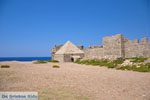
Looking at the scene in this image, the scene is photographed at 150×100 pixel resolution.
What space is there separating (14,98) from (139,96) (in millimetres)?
4161

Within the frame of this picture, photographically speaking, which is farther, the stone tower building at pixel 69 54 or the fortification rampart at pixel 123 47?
the stone tower building at pixel 69 54

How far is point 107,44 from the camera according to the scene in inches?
939

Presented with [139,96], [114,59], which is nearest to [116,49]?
[114,59]

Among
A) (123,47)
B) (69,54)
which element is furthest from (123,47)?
(69,54)

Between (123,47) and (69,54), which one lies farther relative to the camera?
(69,54)

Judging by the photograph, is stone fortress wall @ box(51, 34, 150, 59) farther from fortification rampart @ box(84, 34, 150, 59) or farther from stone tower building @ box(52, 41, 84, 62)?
stone tower building @ box(52, 41, 84, 62)

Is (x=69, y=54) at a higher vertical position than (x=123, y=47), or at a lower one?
lower

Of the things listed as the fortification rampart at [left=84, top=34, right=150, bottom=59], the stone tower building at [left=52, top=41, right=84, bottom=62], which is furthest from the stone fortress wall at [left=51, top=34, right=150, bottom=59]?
the stone tower building at [left=52, top=41, right=84, bottom=62]

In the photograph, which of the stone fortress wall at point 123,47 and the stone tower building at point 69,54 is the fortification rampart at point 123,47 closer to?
the stone fortress wall at point 123,47

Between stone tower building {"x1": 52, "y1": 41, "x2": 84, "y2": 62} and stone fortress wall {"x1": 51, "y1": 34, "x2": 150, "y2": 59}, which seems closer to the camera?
stone fortress wall {"x1": 51, "y1": 34, "x2": 150, "y2": 59}

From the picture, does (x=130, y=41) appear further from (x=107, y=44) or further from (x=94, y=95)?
(x=94, y=95)

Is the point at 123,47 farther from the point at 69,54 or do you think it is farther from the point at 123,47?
the point at 69,54

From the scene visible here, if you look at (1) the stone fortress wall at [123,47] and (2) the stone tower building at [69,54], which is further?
(2) the stone tower building at [69,54]

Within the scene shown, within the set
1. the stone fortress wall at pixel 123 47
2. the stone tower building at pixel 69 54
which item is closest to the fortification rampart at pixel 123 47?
the stone fortress wall at pixel 123 47
